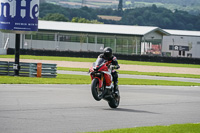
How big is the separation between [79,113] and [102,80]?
1590mm

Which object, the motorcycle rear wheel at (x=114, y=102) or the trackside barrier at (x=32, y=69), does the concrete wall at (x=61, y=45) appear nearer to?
the trackside barrier at (x=32, y=69)

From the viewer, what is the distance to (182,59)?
58.4m

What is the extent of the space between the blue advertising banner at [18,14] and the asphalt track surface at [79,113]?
10453mm

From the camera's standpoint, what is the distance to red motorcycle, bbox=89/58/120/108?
1359cm

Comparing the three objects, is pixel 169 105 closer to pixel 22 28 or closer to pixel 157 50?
pixel 22 28

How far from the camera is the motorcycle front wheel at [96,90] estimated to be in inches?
525

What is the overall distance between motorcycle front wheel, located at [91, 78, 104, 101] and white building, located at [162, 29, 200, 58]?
6825 cm

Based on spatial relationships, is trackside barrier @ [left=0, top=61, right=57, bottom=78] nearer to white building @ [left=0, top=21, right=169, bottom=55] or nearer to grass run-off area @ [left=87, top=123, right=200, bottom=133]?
grass run-off area @ [left=87, top=123, right=200, bottom=133]

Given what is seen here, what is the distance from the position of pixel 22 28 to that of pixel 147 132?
1927 cm

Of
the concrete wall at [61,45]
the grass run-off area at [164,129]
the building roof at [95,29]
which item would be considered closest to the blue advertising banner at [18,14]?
the grass run-off area at [164,129]

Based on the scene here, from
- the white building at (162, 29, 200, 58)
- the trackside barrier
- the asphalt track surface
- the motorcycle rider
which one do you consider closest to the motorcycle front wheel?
the asphalt track surface

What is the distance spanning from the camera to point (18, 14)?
90.1 ft

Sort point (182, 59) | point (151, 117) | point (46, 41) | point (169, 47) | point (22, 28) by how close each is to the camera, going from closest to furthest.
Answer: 1. point (151, 117)
2. point (22, 28)
3. point (182, 59)
4. point (46, 41)
5. point (169, 47)

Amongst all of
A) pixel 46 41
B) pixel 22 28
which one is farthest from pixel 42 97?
pixel 46 41
